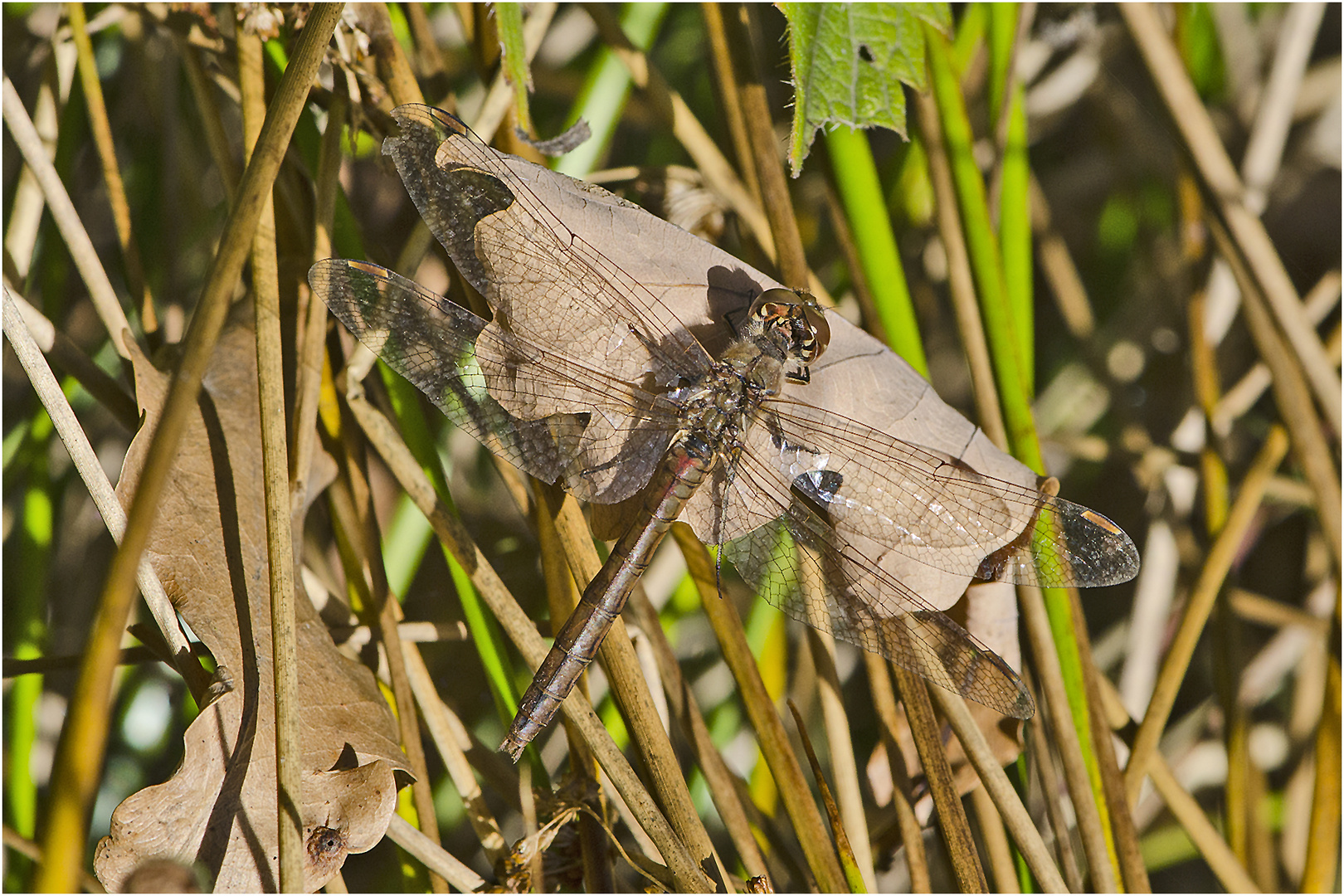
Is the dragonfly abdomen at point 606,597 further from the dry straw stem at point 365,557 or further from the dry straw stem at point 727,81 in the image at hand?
the dry straw stem at point 727,81

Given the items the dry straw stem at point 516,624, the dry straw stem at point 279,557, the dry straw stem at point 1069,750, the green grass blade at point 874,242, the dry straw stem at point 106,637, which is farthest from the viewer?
the green grass blade at point 874,242

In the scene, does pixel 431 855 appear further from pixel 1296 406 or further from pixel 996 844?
pixel 1296 406

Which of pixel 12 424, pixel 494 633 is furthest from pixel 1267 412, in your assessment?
pixel 12 424

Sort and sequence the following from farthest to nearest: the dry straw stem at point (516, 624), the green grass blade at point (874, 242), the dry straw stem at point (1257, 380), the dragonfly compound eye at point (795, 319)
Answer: the dry straw stem at point (1257, 380)
the green grass blade at point (874, 242)
the dragonfly compound eye at point (795, 319)
the dry straw stem at point (516, 624)

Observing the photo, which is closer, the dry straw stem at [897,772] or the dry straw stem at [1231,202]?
the dry straw stem at [897,772]

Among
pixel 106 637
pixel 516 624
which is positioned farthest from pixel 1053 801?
pixel 106 637

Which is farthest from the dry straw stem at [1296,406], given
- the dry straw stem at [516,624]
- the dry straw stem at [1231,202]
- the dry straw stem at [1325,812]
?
the dry straw stem at [516,624]

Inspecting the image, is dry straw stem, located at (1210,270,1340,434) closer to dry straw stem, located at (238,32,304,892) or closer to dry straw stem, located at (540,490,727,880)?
dry straw stem, located at (540,490,727,880)

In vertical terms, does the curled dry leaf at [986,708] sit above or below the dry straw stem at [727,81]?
below
